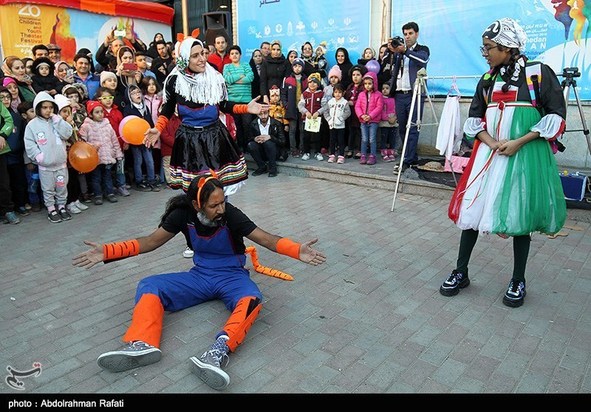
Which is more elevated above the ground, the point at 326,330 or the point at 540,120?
the point at 540,120

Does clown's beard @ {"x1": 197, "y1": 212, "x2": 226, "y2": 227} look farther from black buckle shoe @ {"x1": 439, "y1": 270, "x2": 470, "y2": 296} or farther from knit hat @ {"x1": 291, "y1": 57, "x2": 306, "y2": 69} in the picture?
knit hat @ {"x1": 291, "y1": 57, "x2": 306, "y2": 69}

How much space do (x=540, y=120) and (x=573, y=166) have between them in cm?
443

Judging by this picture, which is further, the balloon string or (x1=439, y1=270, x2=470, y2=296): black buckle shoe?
the balloon string

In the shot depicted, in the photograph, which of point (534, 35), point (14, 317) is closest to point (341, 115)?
point (534, 35)

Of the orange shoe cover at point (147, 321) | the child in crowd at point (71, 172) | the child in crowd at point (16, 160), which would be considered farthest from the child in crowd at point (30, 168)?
the orange shoe cover at point (147, 321)

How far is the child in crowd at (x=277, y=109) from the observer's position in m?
9.02

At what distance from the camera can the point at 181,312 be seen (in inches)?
147

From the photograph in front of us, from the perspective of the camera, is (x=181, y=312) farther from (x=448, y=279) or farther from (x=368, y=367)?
(x=448, y=279)

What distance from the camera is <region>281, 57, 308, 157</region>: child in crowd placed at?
917 centimetres

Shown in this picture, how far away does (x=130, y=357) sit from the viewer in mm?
2941

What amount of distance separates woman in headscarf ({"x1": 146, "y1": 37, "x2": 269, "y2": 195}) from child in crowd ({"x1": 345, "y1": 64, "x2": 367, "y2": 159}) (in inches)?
180

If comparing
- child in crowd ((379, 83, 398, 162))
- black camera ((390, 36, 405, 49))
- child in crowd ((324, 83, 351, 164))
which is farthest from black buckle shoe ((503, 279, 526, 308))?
child in crowd ((324, 83, 351, 164))

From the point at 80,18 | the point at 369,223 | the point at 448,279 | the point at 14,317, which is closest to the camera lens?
the point at 14,317

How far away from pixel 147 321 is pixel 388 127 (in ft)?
21.2
